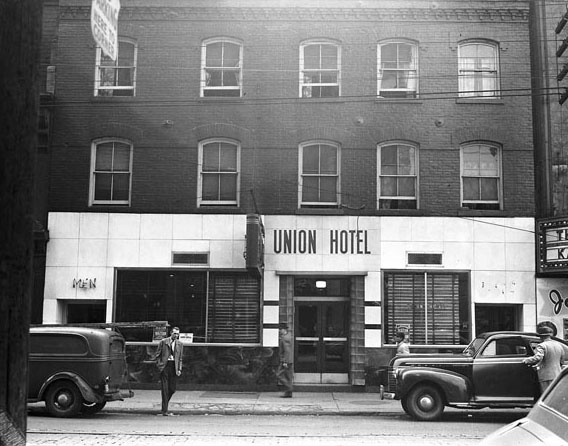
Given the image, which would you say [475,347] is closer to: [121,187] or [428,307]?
[428,307]

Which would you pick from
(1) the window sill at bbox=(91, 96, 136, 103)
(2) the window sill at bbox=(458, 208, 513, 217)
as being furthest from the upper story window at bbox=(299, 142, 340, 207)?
(1) the window sill at bbox=(91, 96, 136, 103)

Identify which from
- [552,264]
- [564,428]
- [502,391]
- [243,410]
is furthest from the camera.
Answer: [552,264]

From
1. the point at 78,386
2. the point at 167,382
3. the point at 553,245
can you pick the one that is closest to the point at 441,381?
the point at 167,382

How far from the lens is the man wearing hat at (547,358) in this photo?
12.5 m

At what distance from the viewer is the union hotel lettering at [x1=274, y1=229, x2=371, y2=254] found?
1903 cm

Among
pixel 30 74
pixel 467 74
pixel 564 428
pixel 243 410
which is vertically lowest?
pixel 243 410

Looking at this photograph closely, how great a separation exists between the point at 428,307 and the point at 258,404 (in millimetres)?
5621

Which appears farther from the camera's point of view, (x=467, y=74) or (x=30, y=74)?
(x=467, y=74)

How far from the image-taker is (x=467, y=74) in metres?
19.9

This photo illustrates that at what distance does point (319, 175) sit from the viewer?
19562 millimetres

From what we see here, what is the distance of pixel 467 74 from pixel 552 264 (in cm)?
580

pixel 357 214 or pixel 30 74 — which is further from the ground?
pixel 357 214

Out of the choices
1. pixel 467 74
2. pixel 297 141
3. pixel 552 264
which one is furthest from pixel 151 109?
pixel 552 264

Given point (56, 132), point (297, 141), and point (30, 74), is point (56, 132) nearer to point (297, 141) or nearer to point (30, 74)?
point (297, 141)
